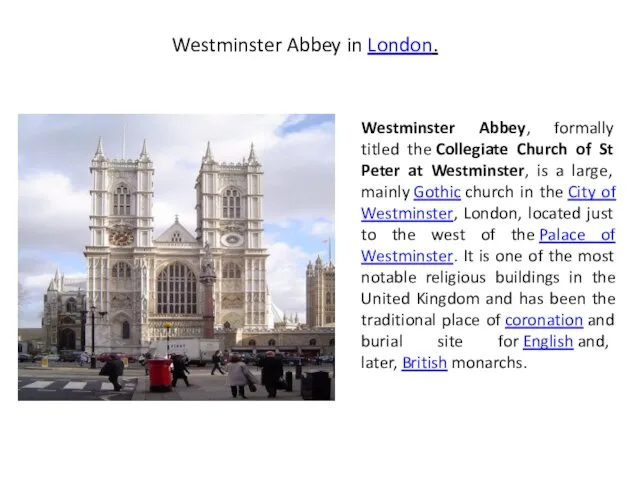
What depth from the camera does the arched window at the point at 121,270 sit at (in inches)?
2822

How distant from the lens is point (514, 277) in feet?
43.2

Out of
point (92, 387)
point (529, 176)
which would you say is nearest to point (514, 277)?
point (529, 176)

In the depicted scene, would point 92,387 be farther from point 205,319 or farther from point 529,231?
point 205,319

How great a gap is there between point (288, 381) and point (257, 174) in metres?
56.6

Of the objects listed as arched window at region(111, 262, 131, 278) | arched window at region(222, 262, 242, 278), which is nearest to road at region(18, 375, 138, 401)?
arched window at region(111, 262, 131, 278)

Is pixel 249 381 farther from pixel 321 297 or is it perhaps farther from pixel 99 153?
pixel 321 297

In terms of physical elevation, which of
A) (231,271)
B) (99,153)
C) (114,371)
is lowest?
(114,371)

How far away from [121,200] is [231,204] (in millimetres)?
9080

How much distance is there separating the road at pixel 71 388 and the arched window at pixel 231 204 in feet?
172

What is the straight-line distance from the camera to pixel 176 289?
72.2 m

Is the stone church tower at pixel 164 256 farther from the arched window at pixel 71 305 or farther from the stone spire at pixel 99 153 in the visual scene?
the arched window at pixel 71 305

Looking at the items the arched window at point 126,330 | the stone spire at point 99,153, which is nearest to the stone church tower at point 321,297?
the arched window at point 126,330

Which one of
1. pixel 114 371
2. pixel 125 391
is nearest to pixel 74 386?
pixel 114 371

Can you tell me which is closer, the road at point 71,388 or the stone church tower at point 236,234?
the road at point 71,388
